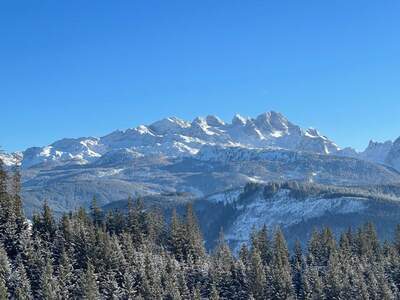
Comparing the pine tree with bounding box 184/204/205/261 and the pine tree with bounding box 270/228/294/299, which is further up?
the pine tree with bounding box 184/204/205/261

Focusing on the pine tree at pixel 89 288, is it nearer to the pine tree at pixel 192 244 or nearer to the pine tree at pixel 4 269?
the pine tree at pixel 4 269

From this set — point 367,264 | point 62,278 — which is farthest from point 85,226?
point 367,264

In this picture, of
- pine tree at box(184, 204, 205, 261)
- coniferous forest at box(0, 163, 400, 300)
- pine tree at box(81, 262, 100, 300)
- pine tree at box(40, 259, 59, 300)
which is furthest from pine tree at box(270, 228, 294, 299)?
pine tree at box(40, 259, 59, 300)

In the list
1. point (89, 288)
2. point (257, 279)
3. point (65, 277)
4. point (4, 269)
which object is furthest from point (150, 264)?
point (4, 269)

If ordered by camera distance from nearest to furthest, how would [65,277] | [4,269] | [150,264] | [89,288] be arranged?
[89,288] < [4,269] < [65,277] < [150,264]

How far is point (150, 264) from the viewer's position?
452 feet

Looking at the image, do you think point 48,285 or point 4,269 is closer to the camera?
point 48,285

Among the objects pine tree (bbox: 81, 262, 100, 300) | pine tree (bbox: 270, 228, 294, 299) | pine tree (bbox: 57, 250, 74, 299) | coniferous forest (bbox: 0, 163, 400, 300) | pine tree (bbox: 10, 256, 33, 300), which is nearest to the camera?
pine tree (bbox: 10, 256, 33, 300)

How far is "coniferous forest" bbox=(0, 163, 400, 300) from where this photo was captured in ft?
410

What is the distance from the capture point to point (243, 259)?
162 meters

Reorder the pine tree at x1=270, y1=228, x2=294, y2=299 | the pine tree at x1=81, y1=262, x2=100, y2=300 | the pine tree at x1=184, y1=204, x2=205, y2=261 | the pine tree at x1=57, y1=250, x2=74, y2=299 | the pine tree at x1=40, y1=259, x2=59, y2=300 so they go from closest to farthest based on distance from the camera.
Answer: the pine tree at x1=40, y1=259, x2=59, y2=300 < the pine tree at x1=81, y1=262, x2=100, y2=300 < the pine tree at x1=57, y1=250, x2=74, y2=299 < the pine tree at x1=270, y1=228, x2=294, y2=299 < the pine tree at x1=184, y1=204, x2=205, y2=261

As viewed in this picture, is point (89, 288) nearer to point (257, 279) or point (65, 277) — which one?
point (65, 277)

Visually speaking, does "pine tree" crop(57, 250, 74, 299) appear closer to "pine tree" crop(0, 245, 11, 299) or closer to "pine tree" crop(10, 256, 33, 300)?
"pine tree" crop(10, 256, 33, 300)

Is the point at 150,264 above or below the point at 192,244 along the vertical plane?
below
